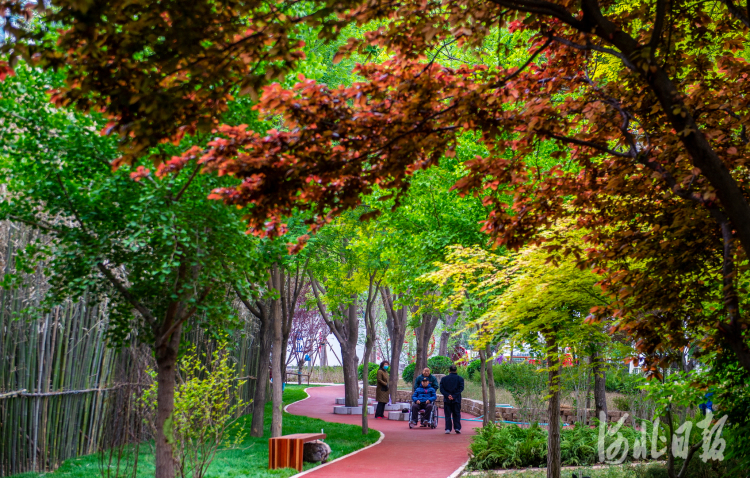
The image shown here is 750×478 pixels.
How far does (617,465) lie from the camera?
10.7 metres

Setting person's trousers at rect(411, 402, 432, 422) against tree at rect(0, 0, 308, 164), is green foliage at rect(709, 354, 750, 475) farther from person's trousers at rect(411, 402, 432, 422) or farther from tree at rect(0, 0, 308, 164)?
person's trousers at rect(411, 402, 432, 422)

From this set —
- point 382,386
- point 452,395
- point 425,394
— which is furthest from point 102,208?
point 382,386

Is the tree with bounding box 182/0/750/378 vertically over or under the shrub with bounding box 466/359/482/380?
over

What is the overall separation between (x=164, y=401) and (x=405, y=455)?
22.1 ft

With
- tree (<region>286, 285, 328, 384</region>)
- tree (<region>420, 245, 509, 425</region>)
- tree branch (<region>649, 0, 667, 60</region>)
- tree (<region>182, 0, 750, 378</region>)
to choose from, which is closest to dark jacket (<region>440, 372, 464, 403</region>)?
tree (<region>420, 245, 509, 425</region>)

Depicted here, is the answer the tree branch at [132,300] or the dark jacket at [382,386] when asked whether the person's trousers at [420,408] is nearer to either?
the dark jacket at [382,386]

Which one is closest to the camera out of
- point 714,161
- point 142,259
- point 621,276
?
point 714,161

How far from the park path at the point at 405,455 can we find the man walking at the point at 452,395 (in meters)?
0.35

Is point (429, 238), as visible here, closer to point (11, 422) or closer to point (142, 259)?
point (142, 259)

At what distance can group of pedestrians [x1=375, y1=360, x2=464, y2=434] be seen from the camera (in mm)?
15914

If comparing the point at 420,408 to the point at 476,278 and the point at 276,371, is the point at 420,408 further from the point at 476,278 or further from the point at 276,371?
the point at 476,278

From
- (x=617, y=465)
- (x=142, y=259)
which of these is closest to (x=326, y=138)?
(x=142, y=259)

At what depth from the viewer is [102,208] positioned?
620 cm

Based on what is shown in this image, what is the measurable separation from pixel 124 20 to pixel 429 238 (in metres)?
8.58
